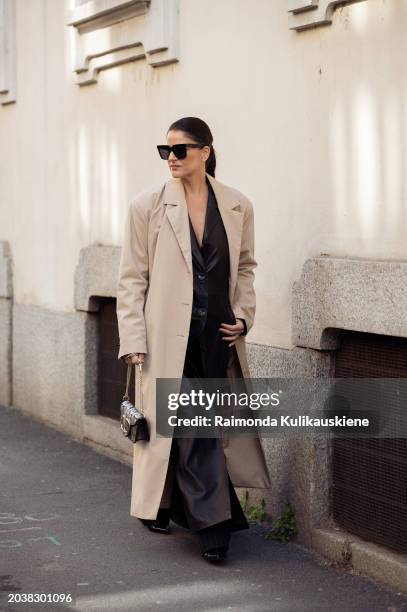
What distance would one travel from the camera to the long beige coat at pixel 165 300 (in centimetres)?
561

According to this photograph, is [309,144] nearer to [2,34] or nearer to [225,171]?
[225,171]

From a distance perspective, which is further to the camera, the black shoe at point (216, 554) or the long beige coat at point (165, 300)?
the long beige coat at point (165, 300)

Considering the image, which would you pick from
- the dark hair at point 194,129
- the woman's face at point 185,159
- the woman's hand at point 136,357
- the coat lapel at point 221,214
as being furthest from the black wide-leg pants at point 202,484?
the dark hair at point 194,129

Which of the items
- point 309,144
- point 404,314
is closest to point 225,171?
point 309,144

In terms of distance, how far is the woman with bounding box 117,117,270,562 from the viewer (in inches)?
221

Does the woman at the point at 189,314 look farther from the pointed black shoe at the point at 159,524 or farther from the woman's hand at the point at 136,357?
the pointed black shoe at the point at 159,524

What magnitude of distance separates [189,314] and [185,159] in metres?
0.71

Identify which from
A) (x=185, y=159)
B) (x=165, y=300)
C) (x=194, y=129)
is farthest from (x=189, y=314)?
(x=194, y=129)

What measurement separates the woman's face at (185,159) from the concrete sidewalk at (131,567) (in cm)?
177

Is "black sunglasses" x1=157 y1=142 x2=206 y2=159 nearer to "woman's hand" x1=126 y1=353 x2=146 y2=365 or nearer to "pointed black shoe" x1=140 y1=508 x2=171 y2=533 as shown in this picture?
"woman's hand" x1=126 y1=353 x2=146 y2=365

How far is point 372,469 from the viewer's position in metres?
5.46

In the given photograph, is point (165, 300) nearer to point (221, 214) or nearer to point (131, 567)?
point (221, 214)

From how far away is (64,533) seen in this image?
612 centimetres

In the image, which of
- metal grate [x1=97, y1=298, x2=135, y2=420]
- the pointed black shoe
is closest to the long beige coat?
the pointed black shoe
